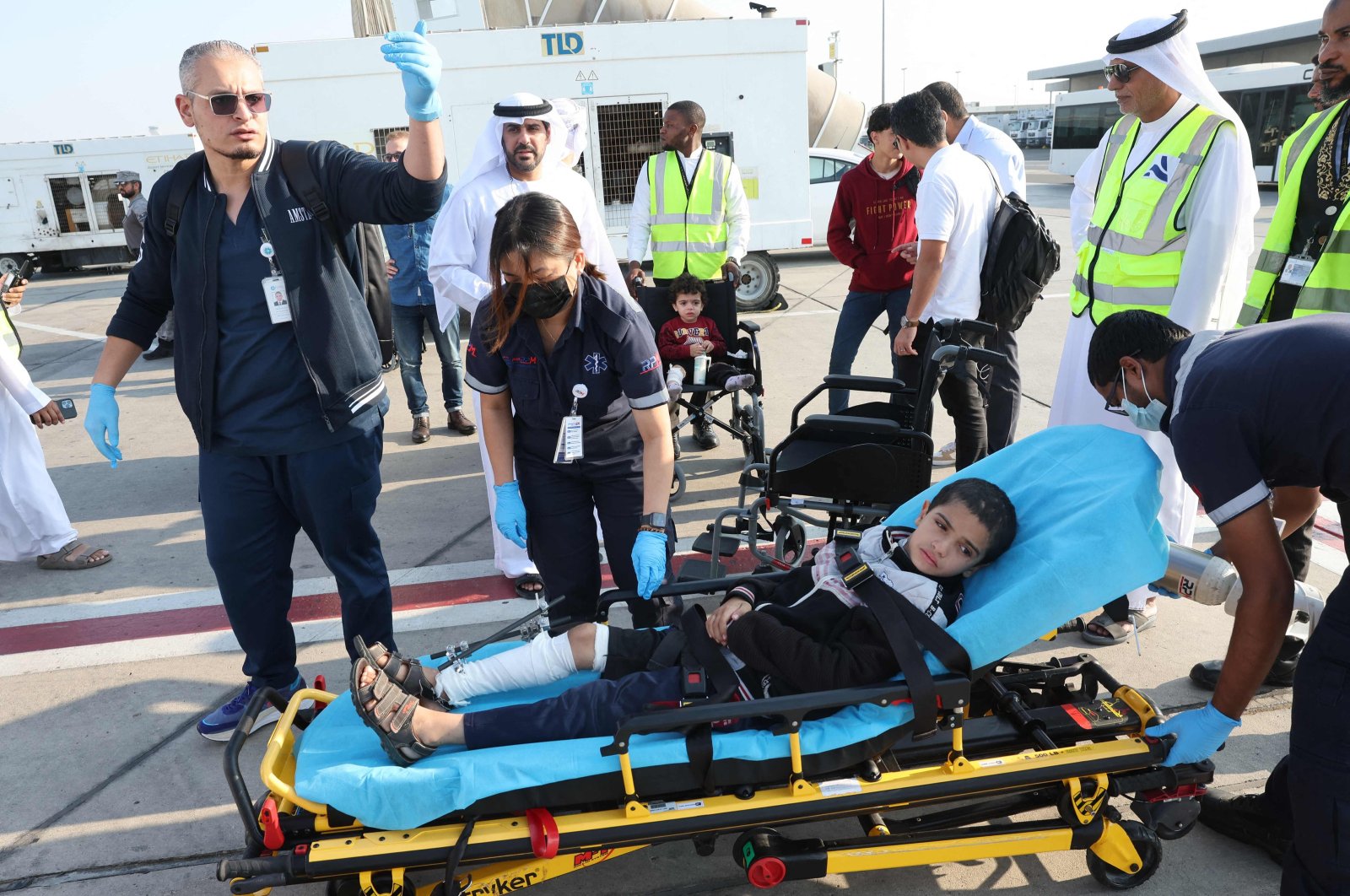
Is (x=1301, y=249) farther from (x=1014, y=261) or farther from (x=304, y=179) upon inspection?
(x=304, y=179)

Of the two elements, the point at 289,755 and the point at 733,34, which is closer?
the point at 289,755

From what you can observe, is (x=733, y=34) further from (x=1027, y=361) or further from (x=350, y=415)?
(x=350, y=415)

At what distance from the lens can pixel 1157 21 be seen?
10.8 feet

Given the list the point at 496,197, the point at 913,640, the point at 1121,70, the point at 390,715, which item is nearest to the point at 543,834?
the point at 390,715

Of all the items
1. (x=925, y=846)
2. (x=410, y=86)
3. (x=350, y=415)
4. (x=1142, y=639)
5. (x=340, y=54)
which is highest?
(x=340, y=54)

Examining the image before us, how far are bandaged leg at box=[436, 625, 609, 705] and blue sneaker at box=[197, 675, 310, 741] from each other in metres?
0.97

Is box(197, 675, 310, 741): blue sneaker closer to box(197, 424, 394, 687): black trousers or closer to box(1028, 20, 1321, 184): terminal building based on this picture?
box(197, 424, 394, 687): black trousers

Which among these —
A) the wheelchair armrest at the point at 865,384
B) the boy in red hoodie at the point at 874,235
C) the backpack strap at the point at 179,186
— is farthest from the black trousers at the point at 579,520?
the boy in red hoodie at the point at 874,235

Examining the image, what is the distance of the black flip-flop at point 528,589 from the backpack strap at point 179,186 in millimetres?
2157

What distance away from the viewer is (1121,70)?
3377 millimetres

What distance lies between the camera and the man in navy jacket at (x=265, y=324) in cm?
278

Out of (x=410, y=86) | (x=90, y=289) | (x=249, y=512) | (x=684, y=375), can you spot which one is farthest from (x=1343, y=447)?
(x=90, y=289)

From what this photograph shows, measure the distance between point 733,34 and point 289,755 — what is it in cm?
971

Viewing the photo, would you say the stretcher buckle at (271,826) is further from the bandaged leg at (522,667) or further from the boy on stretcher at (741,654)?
the bandaged leg at (522,667)
